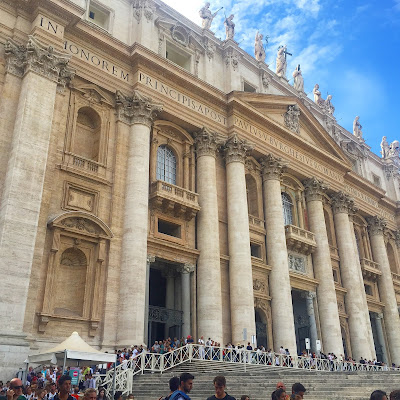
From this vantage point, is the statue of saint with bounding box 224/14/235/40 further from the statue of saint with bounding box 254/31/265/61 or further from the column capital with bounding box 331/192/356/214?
the column capital with bounding box 331/192/356/214

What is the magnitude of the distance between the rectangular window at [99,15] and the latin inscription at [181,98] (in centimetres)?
393

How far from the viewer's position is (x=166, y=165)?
89.2 ft

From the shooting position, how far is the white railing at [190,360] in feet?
53.7

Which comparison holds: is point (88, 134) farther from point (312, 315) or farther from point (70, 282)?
point (312, 315)

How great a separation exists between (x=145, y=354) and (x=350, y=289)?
20674 millimetres

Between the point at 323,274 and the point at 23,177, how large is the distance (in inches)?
830

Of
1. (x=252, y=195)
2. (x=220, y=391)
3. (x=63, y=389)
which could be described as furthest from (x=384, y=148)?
(x=63, y=389)

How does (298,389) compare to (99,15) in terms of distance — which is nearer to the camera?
(298,389)

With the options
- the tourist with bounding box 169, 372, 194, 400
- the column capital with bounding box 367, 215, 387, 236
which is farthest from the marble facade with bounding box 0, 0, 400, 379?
the tourist with bounding box 169, 372, 194, 400

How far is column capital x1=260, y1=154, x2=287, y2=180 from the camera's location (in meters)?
31.2

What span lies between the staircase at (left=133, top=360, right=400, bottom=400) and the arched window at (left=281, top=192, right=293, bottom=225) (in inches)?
648

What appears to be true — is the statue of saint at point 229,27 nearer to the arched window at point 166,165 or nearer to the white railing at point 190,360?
the arched window at point 166,165

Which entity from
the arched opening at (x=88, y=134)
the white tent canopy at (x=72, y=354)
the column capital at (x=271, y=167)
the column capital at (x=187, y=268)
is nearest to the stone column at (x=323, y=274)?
the column capital at (x=271, y=167)

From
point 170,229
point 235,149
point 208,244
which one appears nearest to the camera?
point 208,244
